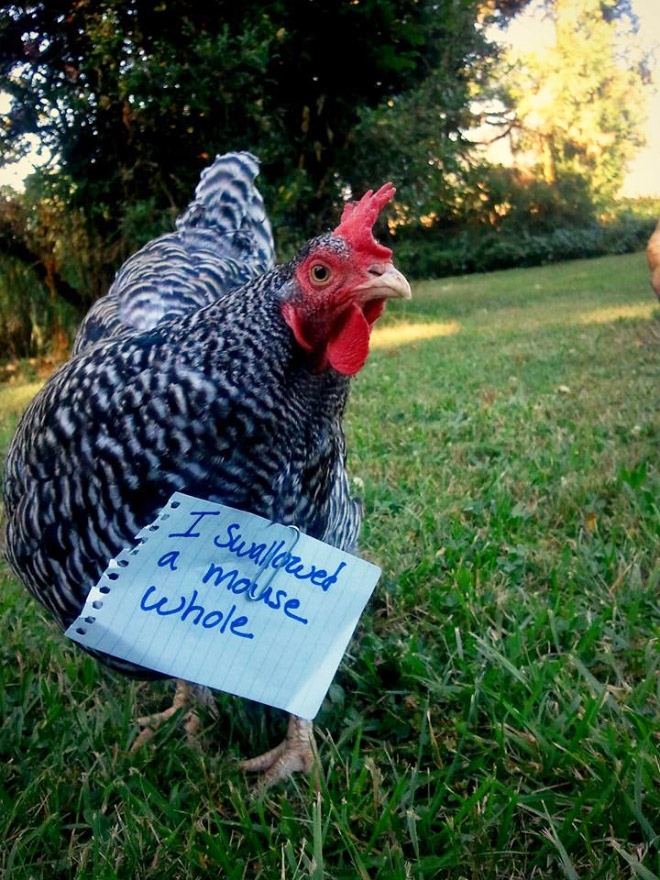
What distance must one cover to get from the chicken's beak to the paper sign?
1.40 ft

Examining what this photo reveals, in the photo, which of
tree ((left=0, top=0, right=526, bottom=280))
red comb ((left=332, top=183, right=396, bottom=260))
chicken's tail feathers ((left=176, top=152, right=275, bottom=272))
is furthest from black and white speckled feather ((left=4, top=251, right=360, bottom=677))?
tree ((left=0, top=0, right=526, bottom=280))

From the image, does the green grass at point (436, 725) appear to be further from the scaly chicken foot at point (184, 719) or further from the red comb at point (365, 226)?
the red comb at point (365, 226)

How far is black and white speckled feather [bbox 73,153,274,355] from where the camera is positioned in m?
1.99

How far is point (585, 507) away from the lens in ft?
7.89

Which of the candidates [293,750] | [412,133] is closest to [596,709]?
[293,750]

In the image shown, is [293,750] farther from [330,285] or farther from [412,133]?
[412,133]

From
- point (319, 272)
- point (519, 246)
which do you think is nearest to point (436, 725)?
point (319, 272)

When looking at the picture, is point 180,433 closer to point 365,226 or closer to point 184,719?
point 365,226

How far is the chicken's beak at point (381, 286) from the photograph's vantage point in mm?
1133

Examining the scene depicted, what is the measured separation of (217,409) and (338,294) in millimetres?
284

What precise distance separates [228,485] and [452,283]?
14148 mm

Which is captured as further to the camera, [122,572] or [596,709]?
[596,709]

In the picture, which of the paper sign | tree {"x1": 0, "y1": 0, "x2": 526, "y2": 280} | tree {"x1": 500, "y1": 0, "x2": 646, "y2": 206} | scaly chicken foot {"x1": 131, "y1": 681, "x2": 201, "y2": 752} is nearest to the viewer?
the paper sign

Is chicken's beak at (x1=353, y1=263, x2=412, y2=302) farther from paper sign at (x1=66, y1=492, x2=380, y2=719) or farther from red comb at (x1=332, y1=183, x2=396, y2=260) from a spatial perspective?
paper sign at (x1=66, y1=492, x2=380, y2=719)
